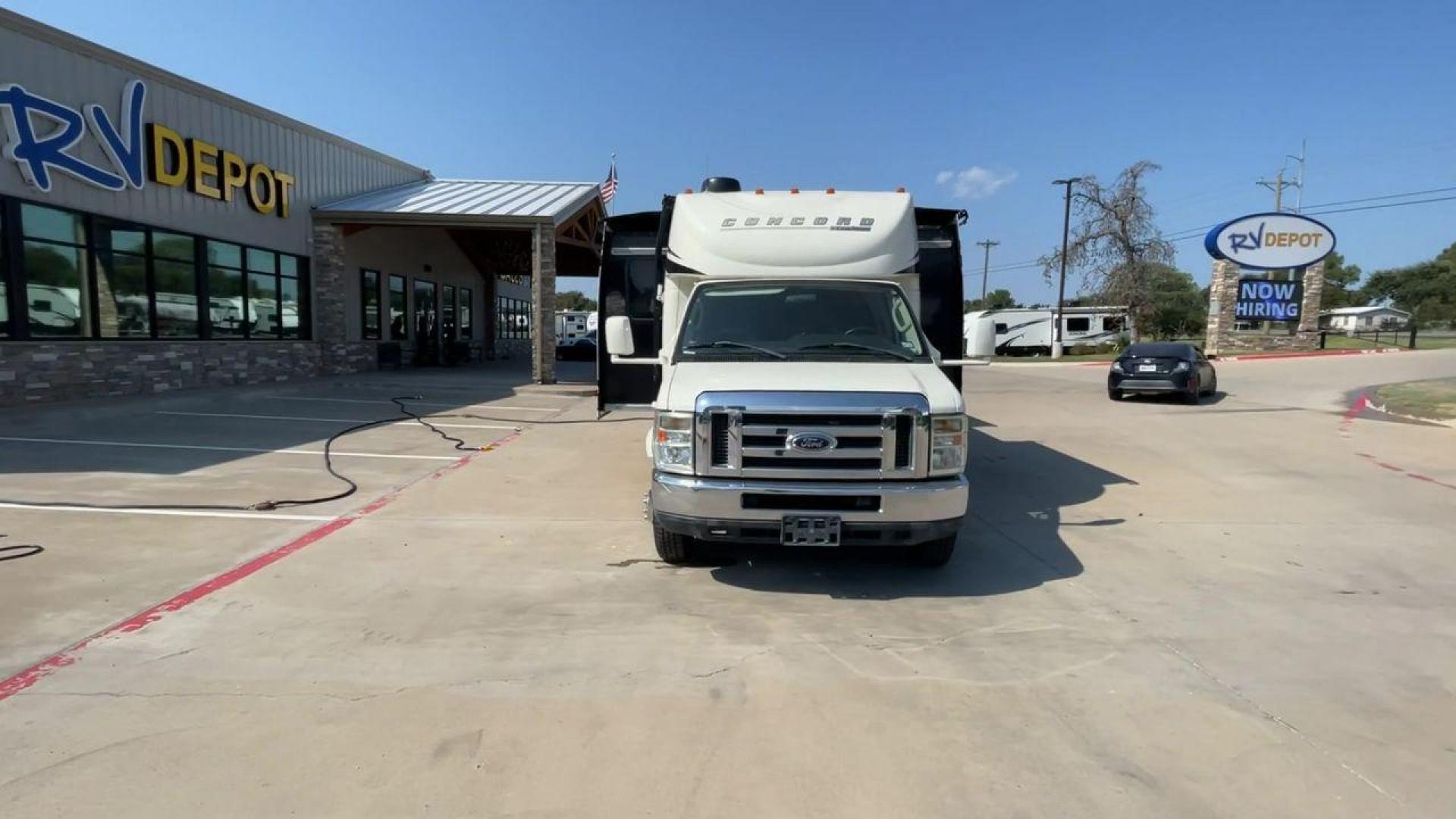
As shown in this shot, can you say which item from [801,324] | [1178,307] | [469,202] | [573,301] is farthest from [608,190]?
[573,301]

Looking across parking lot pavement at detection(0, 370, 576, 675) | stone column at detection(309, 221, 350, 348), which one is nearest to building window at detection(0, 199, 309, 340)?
stone column at detection(309, 221, 350, 348)

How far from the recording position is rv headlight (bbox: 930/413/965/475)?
513cm

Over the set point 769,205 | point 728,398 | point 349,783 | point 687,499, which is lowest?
point 349,783

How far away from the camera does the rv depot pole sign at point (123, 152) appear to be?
12.5 metres

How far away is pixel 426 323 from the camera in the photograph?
26453 millimetres

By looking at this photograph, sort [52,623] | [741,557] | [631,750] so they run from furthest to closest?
[741,557], [52,623], [631,750]

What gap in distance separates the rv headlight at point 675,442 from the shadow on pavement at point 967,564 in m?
0.97

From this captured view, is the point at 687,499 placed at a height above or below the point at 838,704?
above

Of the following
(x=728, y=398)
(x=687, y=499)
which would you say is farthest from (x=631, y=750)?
(x=728, y=398)

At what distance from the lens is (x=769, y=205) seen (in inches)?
278

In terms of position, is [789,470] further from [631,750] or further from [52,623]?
[52,623]

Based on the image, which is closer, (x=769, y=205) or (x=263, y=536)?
(x=263, y=536)

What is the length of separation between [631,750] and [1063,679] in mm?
2205

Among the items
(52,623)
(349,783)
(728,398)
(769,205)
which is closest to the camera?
(349,783)
